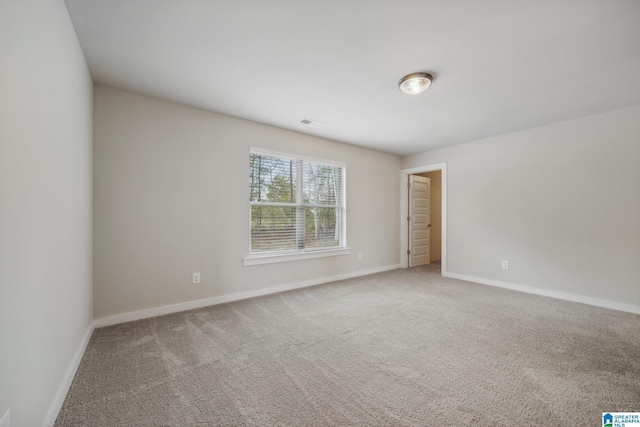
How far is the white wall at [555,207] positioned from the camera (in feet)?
10.4

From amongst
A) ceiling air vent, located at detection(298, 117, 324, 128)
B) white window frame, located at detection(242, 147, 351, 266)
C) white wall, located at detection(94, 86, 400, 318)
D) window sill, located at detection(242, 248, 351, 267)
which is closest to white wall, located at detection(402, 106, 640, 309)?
white window frame, located at detection(242, 147, 351, 266)

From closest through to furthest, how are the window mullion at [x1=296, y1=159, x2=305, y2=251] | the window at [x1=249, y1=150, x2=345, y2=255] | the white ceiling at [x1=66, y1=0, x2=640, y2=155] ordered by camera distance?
the white ceiling at [x1=66, y1=0, x2=640, y2=155] → the window at [x1=249, y1=150, x2=345, y2=255] → the window mullion at [x1=296, y1=159, x2=305, y2=251]

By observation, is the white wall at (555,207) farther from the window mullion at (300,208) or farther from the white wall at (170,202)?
the white wall at (170,202)

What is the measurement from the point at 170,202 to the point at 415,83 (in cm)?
290

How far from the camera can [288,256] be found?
12.9 feet

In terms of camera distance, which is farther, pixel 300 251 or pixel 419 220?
pixel 419 220

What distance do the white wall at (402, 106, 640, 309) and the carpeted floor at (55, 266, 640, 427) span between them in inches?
23.2

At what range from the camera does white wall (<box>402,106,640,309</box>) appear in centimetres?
316

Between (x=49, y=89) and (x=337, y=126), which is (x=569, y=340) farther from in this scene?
(x=49, y=89)

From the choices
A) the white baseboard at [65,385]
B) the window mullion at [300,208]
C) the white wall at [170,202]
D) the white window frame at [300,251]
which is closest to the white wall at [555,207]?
the white window frame at [300,251]

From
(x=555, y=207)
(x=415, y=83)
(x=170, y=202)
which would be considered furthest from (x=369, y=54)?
(x=555, y=207)

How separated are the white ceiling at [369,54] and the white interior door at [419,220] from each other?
261 cm

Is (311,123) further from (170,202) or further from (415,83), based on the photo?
(170,202)

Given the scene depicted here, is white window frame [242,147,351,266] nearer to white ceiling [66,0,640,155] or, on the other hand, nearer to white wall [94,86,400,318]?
white wall [94,86,400,318]
